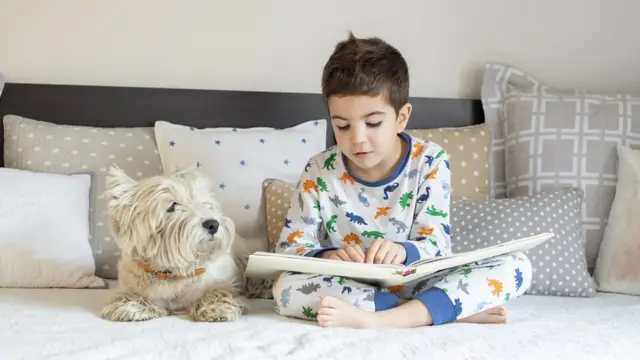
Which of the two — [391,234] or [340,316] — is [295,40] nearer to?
[391,234]

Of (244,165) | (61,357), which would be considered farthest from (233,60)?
(61,357)

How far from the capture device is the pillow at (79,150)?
2.37m

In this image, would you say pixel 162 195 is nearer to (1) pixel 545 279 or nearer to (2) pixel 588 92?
(1) pixel 545 279

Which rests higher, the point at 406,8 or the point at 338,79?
the point at 406,8

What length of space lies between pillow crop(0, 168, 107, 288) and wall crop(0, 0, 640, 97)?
553mm

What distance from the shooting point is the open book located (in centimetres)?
158

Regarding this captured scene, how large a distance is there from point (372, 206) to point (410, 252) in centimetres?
21

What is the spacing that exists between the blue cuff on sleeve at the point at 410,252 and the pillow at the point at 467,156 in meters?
0.71

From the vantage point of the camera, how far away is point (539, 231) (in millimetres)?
2246

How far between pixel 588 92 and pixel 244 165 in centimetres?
121

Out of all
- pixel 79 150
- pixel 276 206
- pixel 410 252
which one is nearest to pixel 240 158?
pixel 276 206

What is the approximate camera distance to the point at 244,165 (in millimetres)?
2416

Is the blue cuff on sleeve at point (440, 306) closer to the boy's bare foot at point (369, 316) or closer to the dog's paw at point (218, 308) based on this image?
the boy's bare foot at point (369, 316)

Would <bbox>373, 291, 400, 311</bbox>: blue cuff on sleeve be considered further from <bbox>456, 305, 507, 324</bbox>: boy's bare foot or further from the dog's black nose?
the dog's black nose
